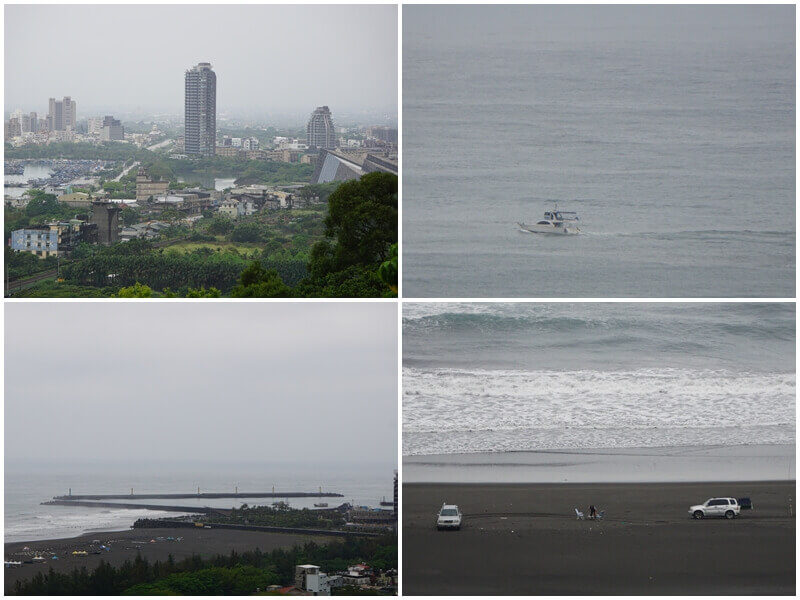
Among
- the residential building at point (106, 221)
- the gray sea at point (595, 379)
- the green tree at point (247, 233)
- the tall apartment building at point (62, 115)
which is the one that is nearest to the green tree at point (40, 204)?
the residential building at point (106, 221)

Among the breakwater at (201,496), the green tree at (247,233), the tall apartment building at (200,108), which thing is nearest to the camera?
the breakwater at (201,496)

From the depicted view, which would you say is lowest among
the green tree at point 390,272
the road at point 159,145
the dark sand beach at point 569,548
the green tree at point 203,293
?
the dark sand beach at point 569,548

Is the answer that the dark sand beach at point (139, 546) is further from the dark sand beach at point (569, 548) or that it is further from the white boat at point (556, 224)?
the white boat at point (556, 224)

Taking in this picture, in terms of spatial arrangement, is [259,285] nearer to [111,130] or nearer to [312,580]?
[111,130]

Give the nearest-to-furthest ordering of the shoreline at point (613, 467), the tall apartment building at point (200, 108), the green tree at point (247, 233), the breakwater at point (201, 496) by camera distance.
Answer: the breakwater at point (201, 496) < the shoreline at point (613, 467) < the tall apartment building at point (200, 108) < the green tree at point (247, 233)

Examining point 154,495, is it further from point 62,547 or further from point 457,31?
point 457,31

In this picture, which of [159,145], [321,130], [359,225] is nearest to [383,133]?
[321,130]
